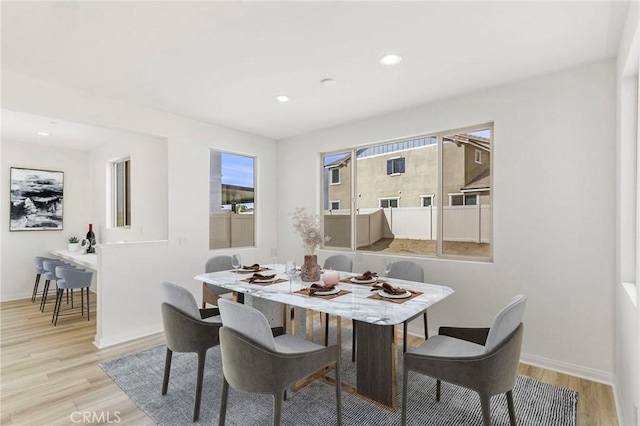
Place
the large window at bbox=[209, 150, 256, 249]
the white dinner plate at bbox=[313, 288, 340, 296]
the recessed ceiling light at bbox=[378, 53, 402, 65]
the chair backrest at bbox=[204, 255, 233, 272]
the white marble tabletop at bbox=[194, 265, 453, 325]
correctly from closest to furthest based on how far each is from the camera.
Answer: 1. the white marble tabletop at bbox=[194, 265, 453, 325]
2. the white dinner plate at bbox=[313, 288, 340, 296]
3. the recessed ceiling light at bbox=[378, 53, 402, 65]
4. the chair backrest at bbox=[204, 255, 233, 272]
5. the large window at bbox=[209, 150, 256, 249]

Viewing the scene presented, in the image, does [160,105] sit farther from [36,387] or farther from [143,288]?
[36,387]

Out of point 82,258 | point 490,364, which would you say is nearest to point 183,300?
point 490,364

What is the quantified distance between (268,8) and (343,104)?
1795 mm

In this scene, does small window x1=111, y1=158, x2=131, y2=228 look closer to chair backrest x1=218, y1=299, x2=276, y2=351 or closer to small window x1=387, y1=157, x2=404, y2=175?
small window x1=387, y1=157, x2=404, y2=175

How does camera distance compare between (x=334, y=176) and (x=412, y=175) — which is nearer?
(x=412, y=175)

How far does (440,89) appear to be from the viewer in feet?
10.5

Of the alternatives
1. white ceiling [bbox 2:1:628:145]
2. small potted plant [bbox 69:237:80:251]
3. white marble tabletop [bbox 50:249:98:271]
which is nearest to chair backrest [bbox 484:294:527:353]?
white ceiling [bbox 2:1:628:145]

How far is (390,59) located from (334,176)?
2.34 meters

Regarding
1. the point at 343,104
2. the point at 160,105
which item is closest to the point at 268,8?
the point at 343,104

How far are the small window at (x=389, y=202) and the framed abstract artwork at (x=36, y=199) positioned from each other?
563 centimetres

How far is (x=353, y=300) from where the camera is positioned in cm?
224

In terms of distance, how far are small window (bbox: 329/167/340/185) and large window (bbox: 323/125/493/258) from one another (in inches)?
1.2

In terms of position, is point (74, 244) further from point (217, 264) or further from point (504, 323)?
point (504, 323)

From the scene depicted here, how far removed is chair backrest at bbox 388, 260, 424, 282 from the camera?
10.3 ft
